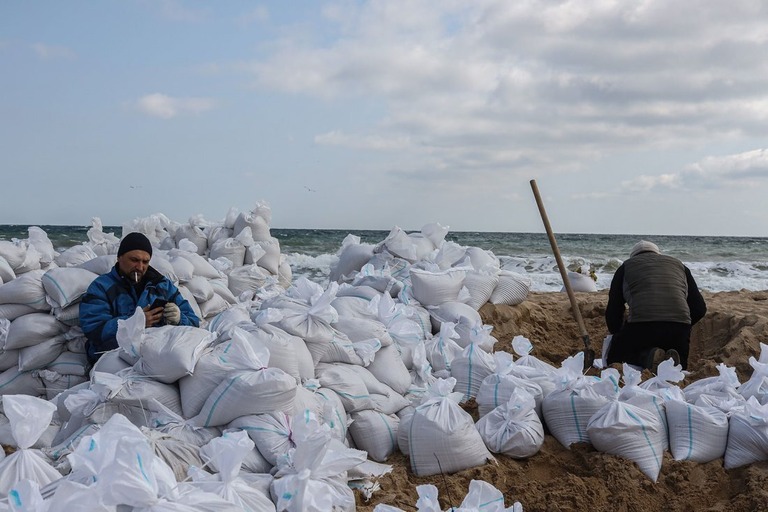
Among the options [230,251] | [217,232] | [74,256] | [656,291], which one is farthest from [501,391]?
[217,232]

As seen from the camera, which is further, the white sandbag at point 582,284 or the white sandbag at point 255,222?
the white sandbag at point 582,284

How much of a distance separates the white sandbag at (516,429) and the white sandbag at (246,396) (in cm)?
100

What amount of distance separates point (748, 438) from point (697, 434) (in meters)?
0.20

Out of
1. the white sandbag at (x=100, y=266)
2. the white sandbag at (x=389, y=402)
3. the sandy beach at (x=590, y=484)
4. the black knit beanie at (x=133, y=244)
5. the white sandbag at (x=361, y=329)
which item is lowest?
the sandy beach at (x=590, y=484)

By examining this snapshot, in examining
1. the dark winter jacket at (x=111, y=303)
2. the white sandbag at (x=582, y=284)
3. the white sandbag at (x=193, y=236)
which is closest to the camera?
the dark winter jacket at (x=111, y=303)

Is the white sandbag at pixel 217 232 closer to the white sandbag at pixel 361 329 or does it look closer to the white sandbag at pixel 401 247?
the white sandbag at pixel 401 247

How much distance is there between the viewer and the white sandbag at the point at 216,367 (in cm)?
280

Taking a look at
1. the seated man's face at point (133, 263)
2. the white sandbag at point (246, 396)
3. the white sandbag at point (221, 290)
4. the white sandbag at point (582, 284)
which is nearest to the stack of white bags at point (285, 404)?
the white sandbag at point (246, 396)

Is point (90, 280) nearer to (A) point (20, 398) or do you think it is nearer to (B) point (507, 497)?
(A) point (20, 398)

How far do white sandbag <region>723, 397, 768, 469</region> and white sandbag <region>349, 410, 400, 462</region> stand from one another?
4.80ft

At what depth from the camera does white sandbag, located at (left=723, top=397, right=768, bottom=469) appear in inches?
122

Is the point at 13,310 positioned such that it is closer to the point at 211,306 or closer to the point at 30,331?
the point at 30,331

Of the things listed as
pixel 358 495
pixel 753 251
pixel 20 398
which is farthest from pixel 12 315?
Answer: pixel 753 251

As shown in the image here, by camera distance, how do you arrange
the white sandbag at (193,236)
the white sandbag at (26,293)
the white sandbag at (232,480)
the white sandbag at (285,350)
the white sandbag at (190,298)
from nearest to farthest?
the white sandbag at (232,480), the white sandbag at (285,350), the white sandbag at (26,293), the white sandbag at (190,298), the white sandbag at (193,236)
